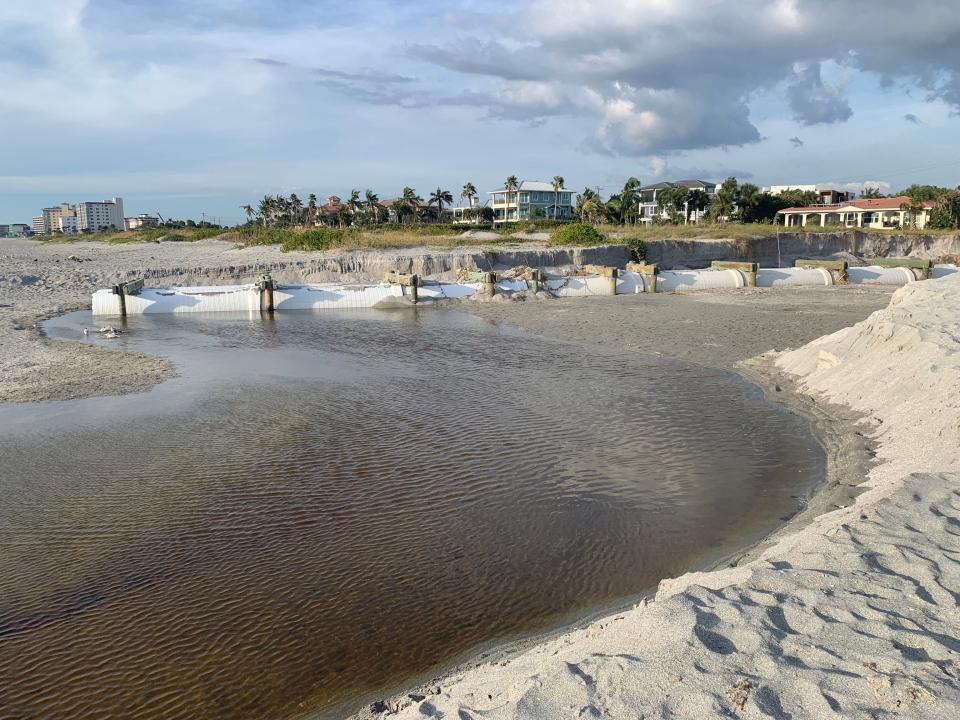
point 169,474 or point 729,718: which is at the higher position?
point 729,718

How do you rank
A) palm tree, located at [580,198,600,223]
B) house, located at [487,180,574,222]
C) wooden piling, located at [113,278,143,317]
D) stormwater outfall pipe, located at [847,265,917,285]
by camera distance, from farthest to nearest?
1. house, located at [487,180,574,222]
2. palm tree, located at [580,198,600,223]
3. stormwater outfall pipe, located at [847,265,917,285]
4. wooden piling, located at [113,278,143,317]

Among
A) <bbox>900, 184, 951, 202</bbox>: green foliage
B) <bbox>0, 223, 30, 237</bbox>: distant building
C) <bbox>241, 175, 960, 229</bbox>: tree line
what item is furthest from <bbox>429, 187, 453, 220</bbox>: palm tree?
<bbox>0, 223, 30, 237</bbox>: distant building

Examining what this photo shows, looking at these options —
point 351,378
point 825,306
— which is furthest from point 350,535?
point 825,306

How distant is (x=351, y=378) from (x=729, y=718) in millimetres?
11463

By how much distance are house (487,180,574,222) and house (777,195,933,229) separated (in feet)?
88.4

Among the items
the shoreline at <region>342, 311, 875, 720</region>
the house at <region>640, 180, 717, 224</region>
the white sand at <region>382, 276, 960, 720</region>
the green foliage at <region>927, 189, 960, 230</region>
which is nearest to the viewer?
the white sand at <region>382, 276, 960, 720</region>

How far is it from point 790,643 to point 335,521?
4.58 metres

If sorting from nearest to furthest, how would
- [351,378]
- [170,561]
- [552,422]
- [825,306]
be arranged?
[170,561]
[552,422]
[351,378]
[825,306]

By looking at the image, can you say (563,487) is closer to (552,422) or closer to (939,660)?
(552,422)

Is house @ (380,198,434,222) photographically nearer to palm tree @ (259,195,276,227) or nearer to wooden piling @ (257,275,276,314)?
palm tree @ (259,195,276,227)

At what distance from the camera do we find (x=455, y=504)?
7734 millimetres

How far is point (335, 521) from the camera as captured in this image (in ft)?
24.0

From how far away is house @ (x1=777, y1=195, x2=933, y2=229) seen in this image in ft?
219

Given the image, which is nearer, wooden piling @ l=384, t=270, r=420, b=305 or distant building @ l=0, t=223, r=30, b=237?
wooden piling @ l=384, t=270, r=420, b=305
